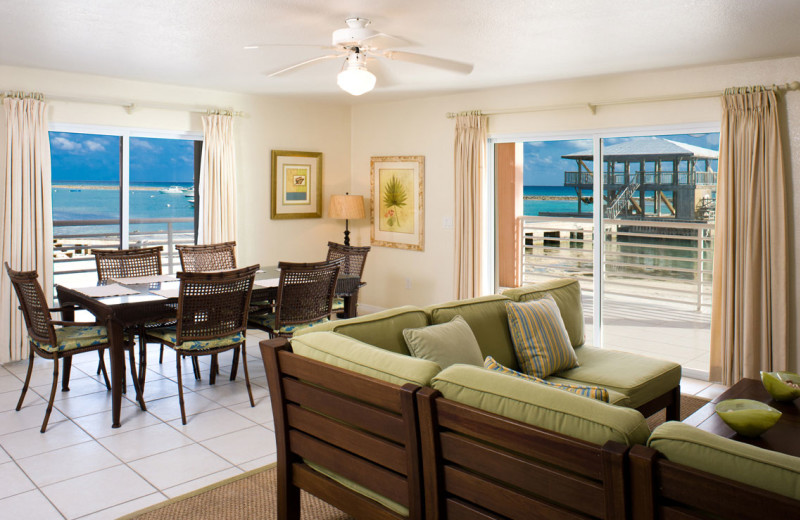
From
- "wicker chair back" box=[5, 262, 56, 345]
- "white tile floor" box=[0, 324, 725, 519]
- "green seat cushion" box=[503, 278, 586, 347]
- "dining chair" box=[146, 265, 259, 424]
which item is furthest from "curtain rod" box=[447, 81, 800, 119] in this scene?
"wicker chair back" box=[5, 262, 56, 345]

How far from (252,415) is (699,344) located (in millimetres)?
3532

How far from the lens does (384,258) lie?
7211mm

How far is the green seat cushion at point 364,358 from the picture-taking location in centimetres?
212

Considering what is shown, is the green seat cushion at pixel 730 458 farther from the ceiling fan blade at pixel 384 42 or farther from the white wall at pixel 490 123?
the white wall at pixel 490 123

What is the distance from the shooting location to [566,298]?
398 cm

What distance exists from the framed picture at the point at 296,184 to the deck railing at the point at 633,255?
93.6 inches

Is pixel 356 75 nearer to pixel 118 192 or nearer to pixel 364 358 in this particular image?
pixel 364 358

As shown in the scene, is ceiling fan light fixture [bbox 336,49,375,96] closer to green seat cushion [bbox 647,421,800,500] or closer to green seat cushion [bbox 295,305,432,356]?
green seat cushion [bbox 295,305,432,356]

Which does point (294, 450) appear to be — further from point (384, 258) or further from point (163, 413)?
point (384, 258)

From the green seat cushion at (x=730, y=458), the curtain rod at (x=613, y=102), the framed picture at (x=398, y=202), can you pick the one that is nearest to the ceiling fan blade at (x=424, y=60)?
the curtain rod at (x=613, y=102)

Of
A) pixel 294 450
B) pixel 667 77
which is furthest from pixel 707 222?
pixel 294 450

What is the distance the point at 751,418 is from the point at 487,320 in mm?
1288

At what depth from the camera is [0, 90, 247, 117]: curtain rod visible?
537 centimetres

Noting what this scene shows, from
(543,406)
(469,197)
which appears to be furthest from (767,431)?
(469,197)
